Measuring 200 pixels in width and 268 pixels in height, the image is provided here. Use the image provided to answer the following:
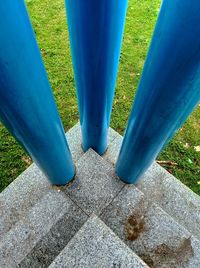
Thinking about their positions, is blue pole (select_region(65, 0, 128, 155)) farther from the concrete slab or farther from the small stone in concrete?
the concrete slab

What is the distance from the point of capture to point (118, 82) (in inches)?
207

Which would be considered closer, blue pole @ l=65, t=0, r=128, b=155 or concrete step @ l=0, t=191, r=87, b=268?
blue pole @ l=65, t=0, r=128, b=155

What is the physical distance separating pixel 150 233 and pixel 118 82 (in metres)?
3.39

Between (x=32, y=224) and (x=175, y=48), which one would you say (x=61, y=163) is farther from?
(x=175, y=48)

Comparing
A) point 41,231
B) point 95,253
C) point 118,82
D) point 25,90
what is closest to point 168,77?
point 25,90

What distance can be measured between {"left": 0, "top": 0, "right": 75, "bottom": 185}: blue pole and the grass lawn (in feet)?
7.34

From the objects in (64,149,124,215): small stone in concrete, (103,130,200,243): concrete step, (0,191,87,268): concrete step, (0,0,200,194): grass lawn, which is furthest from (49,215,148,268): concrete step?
(0,0,200,194): grass lawn

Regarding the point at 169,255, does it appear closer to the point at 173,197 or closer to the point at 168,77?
the point at 173,197

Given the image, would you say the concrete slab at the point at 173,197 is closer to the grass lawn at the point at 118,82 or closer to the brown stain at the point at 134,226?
the brown stain at the point at 134,226

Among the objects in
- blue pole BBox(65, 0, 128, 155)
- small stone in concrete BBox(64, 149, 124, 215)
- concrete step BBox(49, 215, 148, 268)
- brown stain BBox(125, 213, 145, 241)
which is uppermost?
blue pole BBox(65, 0, 128, 155)

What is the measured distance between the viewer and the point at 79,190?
2980 millimetres

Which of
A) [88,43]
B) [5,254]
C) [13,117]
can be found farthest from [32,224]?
[88,43]

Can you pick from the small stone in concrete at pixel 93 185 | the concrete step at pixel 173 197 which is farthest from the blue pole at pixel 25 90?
the concrete step at pixel 173 197

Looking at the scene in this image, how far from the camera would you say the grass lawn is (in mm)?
4211
